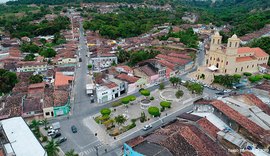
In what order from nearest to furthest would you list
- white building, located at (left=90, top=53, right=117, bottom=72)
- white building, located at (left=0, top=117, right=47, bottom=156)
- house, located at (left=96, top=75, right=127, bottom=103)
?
white building, located at (left=0, top=117, right=47, bottom=156)
house, located at (left=96, top=75, right=127, bottom=103)
white building, located at (left=90, top=53, right=117, bottom=72)

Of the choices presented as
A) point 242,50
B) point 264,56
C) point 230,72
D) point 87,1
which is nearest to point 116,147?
point 230,72

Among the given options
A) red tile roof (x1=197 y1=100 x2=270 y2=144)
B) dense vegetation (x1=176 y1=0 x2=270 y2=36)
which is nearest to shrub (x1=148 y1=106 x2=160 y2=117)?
red tile roof (x1=197 y1=100 x2=270 y2=144)

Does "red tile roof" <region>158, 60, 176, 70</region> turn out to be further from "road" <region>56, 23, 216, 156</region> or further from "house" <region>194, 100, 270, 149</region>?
"house" <region>194, 100, 270, 149</region>

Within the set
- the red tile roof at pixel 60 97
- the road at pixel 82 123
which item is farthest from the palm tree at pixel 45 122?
the red tile roof at pixel 60 97

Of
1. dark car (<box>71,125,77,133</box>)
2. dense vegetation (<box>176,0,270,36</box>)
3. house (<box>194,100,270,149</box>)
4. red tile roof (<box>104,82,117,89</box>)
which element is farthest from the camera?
dense vegetation (<box>176,0,270,36</box>)

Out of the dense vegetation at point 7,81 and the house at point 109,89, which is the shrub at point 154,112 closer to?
the house at point 109,89

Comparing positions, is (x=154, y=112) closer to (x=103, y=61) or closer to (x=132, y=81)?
(x=132, y=81)
